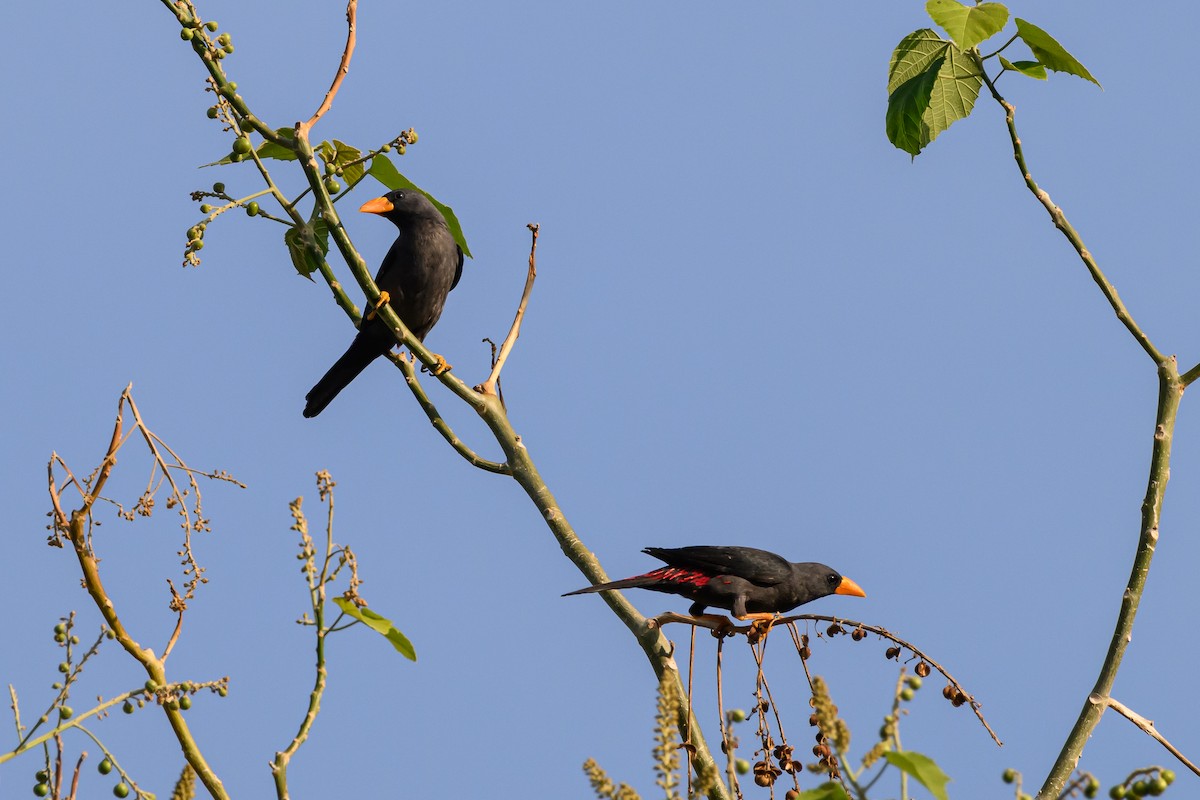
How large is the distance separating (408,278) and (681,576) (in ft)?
8.58

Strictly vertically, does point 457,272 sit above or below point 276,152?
above

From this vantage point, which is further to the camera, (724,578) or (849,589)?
(849,589)

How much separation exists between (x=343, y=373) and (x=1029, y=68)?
15.1 ft

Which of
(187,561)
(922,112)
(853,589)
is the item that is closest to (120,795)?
(187,561)

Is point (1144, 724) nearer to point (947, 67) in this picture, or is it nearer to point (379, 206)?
point (947, 67)

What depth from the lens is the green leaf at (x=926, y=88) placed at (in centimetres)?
357

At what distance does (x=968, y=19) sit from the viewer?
330 centimetres

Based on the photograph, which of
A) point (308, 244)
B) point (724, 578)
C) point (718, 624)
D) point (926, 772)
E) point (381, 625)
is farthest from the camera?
point (724, 578)

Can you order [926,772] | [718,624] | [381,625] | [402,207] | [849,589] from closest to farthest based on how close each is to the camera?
1. [926,772]
2. [381,625]
3. [718,624]
4. [849,589]
5. [402,207]

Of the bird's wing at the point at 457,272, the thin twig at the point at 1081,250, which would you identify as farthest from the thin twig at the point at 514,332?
the bird's wing at the point at 457,272

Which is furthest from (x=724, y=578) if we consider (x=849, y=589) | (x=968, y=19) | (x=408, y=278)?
(x=408, y=278)

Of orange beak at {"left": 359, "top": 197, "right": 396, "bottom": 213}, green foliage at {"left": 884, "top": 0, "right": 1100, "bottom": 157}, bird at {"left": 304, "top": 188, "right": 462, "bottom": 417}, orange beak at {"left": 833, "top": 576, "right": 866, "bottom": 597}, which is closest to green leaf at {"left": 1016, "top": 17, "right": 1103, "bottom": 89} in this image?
green foliage at {"left": 884, "top": 0, "right": 1100, "bottom": 157}

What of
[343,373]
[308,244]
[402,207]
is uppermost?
[402,207]

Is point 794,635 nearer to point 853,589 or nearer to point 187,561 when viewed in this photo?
point 187,561
